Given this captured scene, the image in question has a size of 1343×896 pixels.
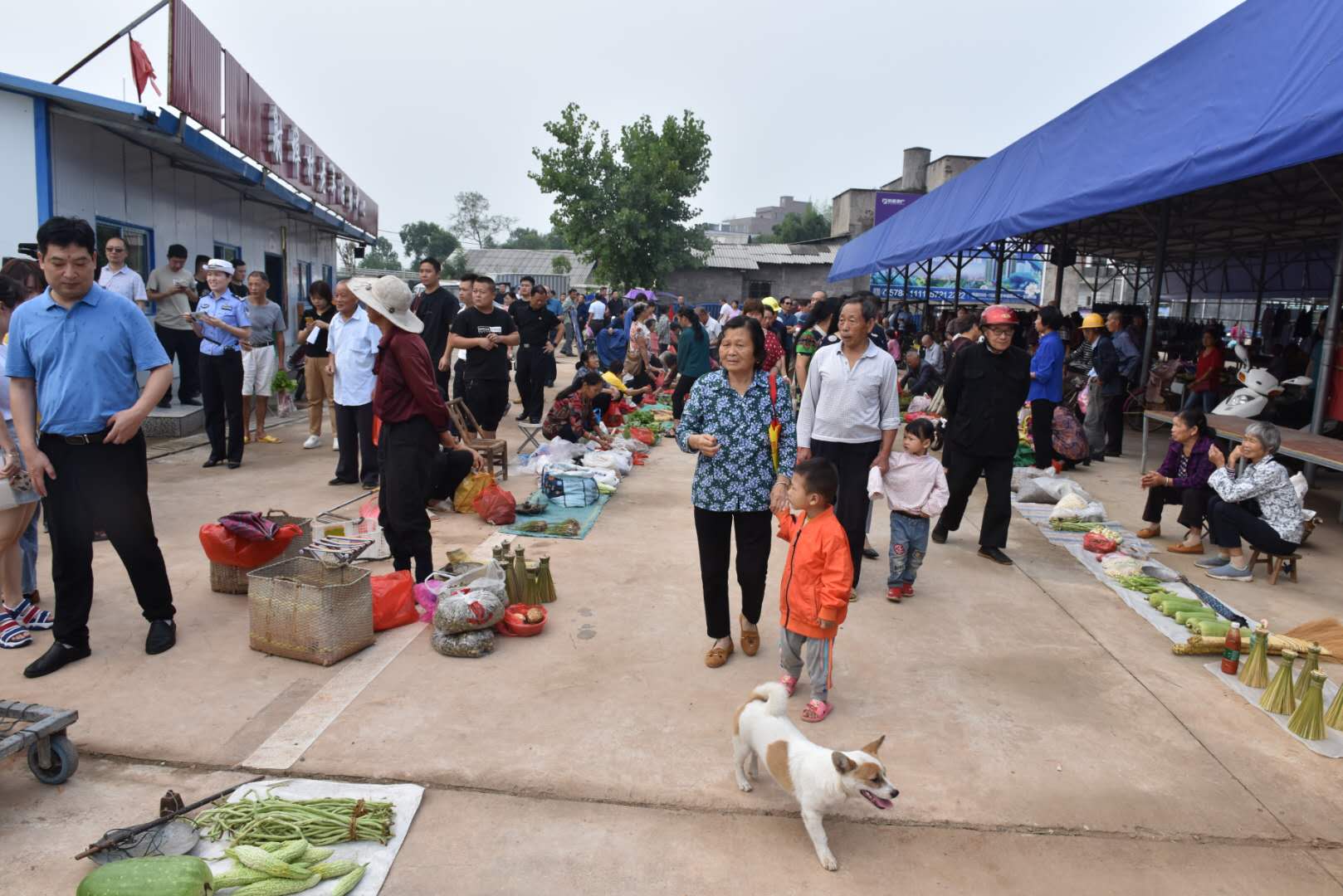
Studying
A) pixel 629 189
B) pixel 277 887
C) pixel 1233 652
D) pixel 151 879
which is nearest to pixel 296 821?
pixel 277 887

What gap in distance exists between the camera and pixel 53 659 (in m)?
4.02

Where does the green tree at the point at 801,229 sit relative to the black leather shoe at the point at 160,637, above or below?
above

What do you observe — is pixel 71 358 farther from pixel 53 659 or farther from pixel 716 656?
pixel 716 656

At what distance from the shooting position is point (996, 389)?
5984 mm

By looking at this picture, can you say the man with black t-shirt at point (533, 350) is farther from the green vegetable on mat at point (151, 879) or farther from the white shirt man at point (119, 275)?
the green vegetable on mat at point (151, 879)

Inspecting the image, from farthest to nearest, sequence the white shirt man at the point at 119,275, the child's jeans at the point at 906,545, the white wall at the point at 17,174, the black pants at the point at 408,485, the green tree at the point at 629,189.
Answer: the green tree at the point at 629,189, the white wall at the point at 17,174, the white shirt man at the point at 119,275, the child's jeans at the point at 906,545, the black pants at the point at 408,485

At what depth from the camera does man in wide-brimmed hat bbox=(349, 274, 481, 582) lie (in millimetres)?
4793

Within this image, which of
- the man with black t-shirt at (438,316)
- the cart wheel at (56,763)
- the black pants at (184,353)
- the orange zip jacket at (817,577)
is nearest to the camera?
the cart wheel at (56,763)

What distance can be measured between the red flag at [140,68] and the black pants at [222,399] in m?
3.04

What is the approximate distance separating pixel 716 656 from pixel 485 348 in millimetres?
4684

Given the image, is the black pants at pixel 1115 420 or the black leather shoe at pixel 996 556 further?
the black pants at pixel 1115 420

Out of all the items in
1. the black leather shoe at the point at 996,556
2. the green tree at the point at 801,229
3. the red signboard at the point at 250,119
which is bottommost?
the black leather shoe at the point at 996,556

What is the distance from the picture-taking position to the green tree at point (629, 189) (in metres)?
34.5

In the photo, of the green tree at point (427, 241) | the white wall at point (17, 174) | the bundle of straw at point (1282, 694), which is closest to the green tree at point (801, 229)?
the green tree at point (427, 241)
